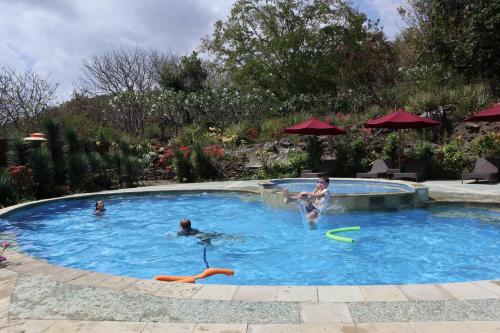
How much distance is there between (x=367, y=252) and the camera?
7.27 m

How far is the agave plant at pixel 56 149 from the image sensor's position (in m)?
14.8

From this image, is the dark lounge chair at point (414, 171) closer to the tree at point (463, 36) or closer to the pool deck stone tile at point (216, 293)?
the tree at point (463, 36)

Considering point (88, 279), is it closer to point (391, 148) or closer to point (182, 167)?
point (182, 167)

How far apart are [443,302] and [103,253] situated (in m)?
6.24

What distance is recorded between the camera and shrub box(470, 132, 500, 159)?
14859mm

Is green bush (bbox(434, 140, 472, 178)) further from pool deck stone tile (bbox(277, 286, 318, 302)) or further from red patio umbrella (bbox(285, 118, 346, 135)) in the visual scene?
pool deck stone tile (bbox(277, 286, 318, 302))

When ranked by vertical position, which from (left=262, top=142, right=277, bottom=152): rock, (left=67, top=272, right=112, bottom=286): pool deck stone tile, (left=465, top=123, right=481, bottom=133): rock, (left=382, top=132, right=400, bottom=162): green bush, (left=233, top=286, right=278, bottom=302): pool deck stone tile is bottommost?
(left=233, top=286, right=278, bottom=302): pool deck stone tile

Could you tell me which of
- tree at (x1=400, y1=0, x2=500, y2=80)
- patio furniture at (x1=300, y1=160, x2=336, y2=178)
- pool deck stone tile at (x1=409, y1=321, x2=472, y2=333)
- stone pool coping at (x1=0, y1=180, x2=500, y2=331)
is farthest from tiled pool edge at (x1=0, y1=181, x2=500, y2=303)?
tree at (x1=400, y1=0, x2=500, y2=80)

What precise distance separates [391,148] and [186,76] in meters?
16.9

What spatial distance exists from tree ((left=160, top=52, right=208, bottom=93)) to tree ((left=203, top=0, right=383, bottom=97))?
2956mm

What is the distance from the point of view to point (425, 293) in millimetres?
3840

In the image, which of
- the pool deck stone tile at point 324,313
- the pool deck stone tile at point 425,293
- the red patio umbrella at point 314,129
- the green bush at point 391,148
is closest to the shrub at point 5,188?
the red patio umbrella at point 314,129

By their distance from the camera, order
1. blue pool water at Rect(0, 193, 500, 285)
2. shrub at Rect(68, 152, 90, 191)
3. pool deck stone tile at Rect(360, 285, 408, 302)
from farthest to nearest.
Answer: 1. shrub at Rect(68, 152, 90, 191)
2. blue pool water at Rect(0, 193, 500, 285)
3. pool deck stone tile at Rect(360, 285, 408, 302)

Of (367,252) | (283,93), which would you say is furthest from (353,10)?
(367,252)
